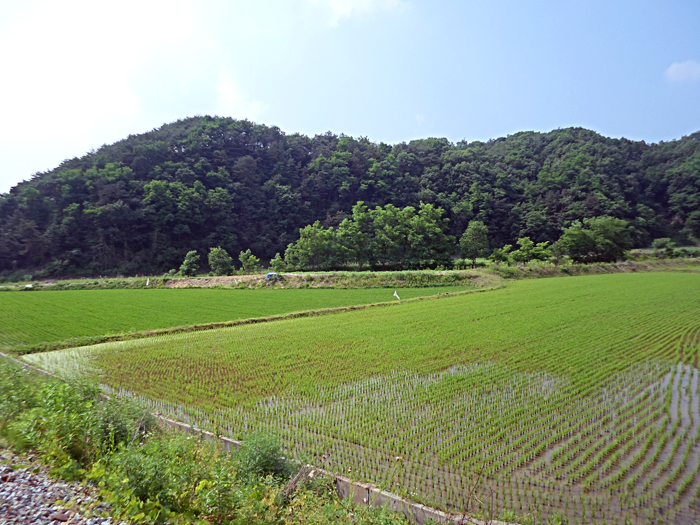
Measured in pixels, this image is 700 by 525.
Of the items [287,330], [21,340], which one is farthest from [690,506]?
[21,340]

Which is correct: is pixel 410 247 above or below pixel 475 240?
below

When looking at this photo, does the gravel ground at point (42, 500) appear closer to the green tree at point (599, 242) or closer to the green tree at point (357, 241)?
the green tree at point (357, 241)

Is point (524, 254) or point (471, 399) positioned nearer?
point (471, 399)

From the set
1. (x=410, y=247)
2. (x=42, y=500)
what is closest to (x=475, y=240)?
(x=410, y=247)

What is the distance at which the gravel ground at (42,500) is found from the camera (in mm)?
3213

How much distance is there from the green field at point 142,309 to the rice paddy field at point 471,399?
301 centimetres

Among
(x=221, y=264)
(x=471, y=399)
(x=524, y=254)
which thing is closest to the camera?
(x=471, y=399)

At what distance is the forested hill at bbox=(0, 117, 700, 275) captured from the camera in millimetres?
49094

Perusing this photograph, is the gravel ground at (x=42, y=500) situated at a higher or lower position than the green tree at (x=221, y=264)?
lower

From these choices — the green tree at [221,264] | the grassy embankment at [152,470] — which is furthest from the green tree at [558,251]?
the grassy embankment at [152,470]

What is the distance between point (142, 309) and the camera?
840 inches

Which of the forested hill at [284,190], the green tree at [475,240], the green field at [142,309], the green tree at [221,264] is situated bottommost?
the green field at [142,309]

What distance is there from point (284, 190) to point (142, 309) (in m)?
47.1

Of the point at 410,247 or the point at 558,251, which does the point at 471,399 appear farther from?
the point at 558,251
